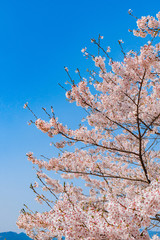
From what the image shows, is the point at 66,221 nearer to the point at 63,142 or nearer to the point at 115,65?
the point at 63,142

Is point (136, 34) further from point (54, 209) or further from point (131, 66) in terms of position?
point (54, 209)

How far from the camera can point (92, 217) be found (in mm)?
2883

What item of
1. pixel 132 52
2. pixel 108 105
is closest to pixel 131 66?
pixel 132 52

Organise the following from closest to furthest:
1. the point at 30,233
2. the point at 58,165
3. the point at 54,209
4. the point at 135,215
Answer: the point at 135,215 < the point at 54,209 < the point at 58,165 < the point at 30,233

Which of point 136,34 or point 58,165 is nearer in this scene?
point 136,34

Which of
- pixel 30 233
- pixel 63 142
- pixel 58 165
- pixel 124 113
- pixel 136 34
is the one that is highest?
pixel 136 34

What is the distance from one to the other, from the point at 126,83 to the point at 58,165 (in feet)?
11.2

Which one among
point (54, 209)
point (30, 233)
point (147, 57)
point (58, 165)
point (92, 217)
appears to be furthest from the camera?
point (30, 233)

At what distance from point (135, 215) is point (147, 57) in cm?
365

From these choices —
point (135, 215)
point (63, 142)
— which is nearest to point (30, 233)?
point (63, 142)

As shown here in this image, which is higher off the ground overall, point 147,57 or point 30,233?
point 147,57

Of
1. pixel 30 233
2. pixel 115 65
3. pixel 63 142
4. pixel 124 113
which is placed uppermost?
pixel 115 65

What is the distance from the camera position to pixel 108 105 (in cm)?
645

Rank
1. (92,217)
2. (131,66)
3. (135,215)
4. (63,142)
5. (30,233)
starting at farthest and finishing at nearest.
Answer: (30,233) → (63,142) → (131,66) → (92,217) → (135,215)
